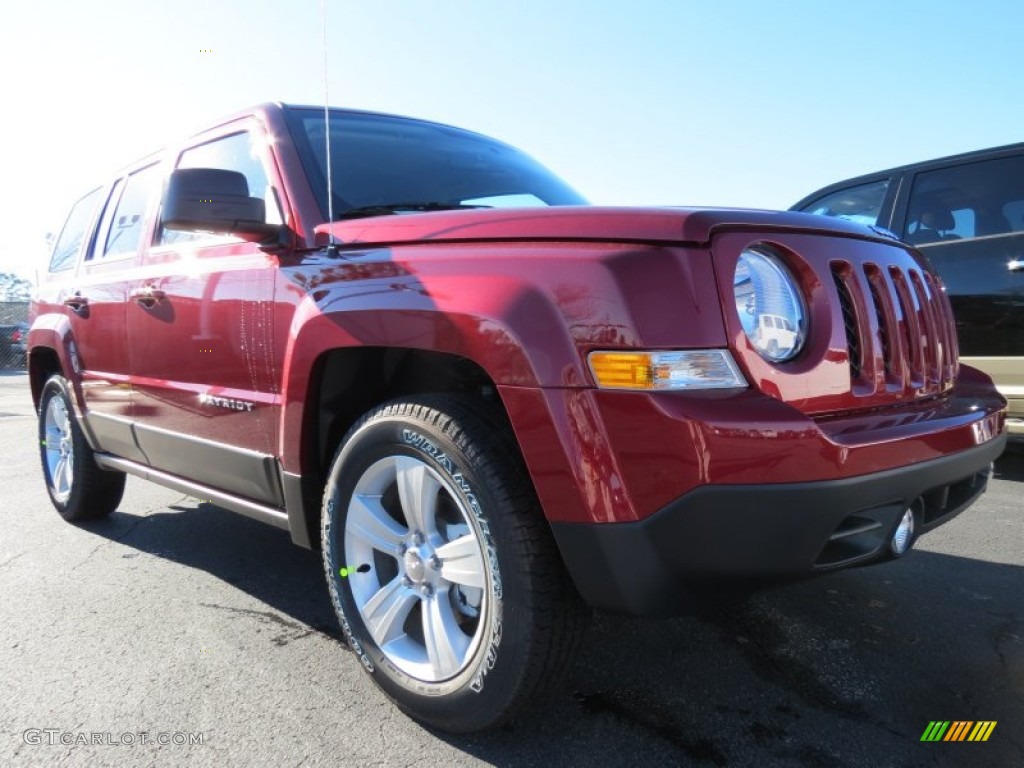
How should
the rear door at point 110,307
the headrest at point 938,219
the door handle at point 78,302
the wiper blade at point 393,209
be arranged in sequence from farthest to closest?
1. the headrest at point 938,219
2. the door handle at point 78,302
3. the rear door at point 110,307
4. the wiper blade at point 393,209

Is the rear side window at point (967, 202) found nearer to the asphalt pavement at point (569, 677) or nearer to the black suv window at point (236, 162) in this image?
the asphalt pavement at point (569, 677)

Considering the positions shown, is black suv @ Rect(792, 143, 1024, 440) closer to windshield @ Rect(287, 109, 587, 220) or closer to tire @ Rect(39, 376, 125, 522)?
windshield @ Rect(287, 109, 587, 220)

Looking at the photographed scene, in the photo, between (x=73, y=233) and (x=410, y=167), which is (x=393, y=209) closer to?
(x=410, y=167)

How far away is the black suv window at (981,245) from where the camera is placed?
4469 millimetres

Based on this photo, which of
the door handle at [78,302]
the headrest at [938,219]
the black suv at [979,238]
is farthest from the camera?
the headrest at [938,219]

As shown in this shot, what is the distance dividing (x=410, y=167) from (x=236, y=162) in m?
0.68

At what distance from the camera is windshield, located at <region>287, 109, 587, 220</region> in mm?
2570

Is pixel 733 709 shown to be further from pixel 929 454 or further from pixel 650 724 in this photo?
pixel 929 454

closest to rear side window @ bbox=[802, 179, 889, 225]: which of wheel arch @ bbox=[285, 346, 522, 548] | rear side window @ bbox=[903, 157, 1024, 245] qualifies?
rear side window @ bbox=[903, 157, 1024, 245]

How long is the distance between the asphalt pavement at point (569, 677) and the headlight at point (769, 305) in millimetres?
705

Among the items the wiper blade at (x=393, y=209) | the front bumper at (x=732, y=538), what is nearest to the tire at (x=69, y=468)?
the wiper blade at (x=393, y=209)

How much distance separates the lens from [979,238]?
4633mm

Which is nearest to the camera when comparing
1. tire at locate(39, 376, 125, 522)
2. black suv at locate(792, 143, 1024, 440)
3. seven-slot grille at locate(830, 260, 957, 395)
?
seven-slot grille at locate(830, 260, 957, 395)

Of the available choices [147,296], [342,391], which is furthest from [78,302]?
[342,391]
